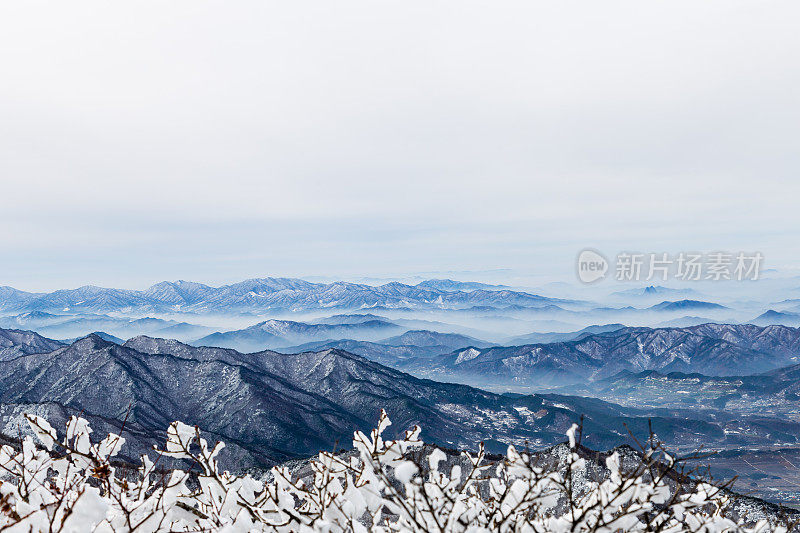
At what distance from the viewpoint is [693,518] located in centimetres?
863

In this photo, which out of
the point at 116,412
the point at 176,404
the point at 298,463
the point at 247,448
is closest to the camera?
the point at 298,463

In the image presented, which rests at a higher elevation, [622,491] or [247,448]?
[622,491]

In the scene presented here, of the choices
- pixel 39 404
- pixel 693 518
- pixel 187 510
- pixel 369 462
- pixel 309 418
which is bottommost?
pixel 309 418

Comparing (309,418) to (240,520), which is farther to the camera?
(309,418)

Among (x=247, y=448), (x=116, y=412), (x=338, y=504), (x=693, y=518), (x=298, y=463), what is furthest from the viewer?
(x=116, y=412)

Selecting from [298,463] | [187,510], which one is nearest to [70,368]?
[298,463]

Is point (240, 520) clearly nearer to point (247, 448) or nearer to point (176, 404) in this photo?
point (247, 448)

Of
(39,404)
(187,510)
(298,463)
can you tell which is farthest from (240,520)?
(39,404)

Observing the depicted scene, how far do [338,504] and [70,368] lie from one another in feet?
758

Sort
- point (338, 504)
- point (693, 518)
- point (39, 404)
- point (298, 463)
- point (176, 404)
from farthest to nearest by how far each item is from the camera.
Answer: point (176, 404) < point (39, 404) < point (298, 463) < point (693, 518) < point (338, 504)

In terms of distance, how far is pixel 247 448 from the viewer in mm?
129000

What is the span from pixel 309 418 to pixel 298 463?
11090cm

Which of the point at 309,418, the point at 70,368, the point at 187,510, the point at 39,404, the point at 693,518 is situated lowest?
the point at 309,418

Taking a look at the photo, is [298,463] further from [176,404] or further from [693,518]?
[176,404]
